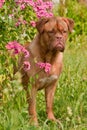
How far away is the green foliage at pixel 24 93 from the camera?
6336 millimetres

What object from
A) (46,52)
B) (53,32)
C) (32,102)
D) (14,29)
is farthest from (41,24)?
(32,102)

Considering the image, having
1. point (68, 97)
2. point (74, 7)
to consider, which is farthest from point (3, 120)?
point (74, 7)

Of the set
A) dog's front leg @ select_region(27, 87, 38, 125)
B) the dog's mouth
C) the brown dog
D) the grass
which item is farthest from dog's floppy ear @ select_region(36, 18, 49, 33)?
the grass

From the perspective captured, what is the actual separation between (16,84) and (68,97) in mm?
2210

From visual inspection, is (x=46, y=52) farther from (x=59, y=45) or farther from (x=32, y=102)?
(x=32, y=102)

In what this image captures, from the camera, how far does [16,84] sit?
6.09 m

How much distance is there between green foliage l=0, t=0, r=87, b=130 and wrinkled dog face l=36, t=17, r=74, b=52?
232mm

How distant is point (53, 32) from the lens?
25.1ft

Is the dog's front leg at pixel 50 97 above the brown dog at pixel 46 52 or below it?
below

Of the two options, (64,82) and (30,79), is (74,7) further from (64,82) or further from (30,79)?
(30,79)

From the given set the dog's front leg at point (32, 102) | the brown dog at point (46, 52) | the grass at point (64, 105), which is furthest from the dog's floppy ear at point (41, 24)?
the grass at point (64, 105)

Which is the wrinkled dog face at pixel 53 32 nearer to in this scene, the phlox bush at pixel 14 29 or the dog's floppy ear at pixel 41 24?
the dog's floppy ear at pixel 41 24

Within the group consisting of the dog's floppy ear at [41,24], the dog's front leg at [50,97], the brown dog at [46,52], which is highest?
the dog's floppy ear at [41,24]

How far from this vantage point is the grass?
6.41m
